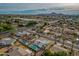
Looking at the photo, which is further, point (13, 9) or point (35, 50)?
point (13, 9)

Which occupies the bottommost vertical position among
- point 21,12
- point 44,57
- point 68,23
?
point 44,57

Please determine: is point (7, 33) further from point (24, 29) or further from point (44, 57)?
point (44, 57)

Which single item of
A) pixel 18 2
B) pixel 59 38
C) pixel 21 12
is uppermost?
pixel 18 2

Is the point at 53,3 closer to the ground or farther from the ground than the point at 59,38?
farther from the ground

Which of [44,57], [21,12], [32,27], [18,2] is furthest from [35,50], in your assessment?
[18,2]

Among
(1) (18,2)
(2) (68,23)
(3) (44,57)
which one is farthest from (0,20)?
(2) (68,23)

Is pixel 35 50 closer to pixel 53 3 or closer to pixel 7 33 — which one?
pixel 7 33
